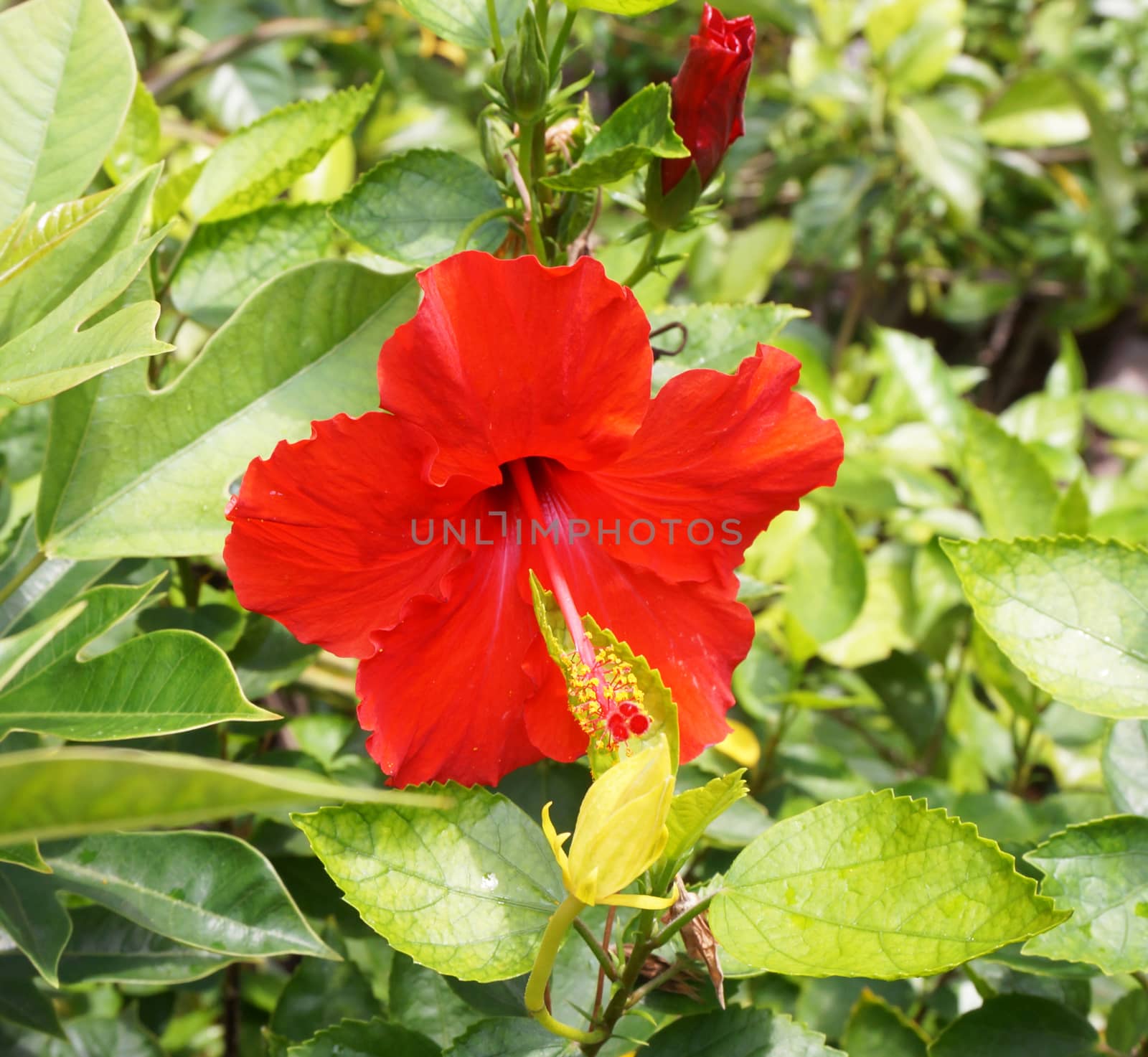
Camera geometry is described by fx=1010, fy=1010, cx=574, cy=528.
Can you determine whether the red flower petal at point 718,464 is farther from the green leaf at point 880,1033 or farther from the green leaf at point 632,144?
the green leaf at point 880,1033

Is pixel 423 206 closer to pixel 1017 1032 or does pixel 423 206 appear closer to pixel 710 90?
pixel 710 90

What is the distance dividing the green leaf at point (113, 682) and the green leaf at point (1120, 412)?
5.96 feet

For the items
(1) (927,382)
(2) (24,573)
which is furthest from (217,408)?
(1) (927,382)

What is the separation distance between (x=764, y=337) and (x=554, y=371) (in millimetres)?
314

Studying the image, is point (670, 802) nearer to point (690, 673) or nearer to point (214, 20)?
point (690, 673)

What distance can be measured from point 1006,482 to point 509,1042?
3.15 ft

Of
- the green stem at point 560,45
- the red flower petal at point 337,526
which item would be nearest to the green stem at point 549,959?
the red flower petal at point 337,526

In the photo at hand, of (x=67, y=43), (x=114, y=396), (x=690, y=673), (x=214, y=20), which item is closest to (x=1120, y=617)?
(x=690, y=673)

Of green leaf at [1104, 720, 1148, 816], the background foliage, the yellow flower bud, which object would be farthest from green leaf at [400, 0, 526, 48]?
green leaf at [1104, 720, 1148, 816]

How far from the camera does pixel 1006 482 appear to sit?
1.32m

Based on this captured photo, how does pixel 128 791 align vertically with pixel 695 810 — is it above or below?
above

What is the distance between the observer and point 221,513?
82 cm

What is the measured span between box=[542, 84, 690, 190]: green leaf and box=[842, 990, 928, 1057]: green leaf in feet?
2.57

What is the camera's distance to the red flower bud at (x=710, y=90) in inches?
31.1
